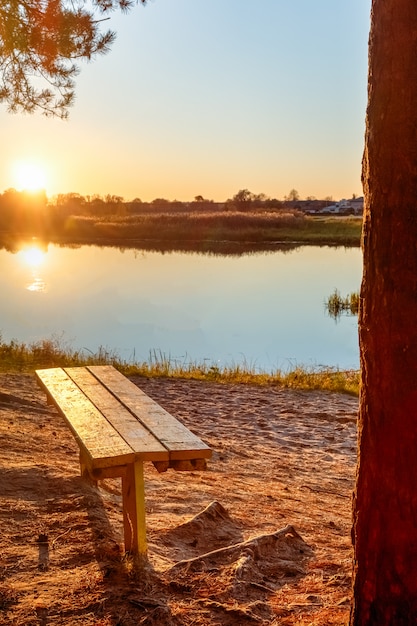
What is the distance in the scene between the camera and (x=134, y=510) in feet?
9.76

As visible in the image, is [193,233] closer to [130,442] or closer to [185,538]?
[185,538]

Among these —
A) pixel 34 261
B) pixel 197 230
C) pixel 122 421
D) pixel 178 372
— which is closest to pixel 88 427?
pixel 122 421

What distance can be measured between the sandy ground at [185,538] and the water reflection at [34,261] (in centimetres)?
1930

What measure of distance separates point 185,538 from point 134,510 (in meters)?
0.58

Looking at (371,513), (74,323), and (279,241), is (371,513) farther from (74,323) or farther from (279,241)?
(279,241)

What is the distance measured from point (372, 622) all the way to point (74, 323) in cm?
1724

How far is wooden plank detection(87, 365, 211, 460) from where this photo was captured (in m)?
2.88

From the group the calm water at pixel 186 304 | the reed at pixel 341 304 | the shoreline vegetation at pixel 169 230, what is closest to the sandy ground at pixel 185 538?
the calm water at pixel 186 304

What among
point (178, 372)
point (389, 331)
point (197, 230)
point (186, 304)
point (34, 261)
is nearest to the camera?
point (389, 331)

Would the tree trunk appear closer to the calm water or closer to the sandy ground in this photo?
the sandy ground

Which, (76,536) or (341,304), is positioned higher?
(76,536)

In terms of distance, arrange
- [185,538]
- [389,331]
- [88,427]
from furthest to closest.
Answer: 1. [185,538]
2. [88,427]
3. [389,331]

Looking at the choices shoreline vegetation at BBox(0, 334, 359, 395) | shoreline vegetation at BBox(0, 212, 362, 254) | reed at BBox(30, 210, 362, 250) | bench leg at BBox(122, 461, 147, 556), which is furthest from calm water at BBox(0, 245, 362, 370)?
bench leg at BBox(122, 461, 147, 556)

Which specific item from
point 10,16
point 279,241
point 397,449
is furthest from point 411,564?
point 279,241
